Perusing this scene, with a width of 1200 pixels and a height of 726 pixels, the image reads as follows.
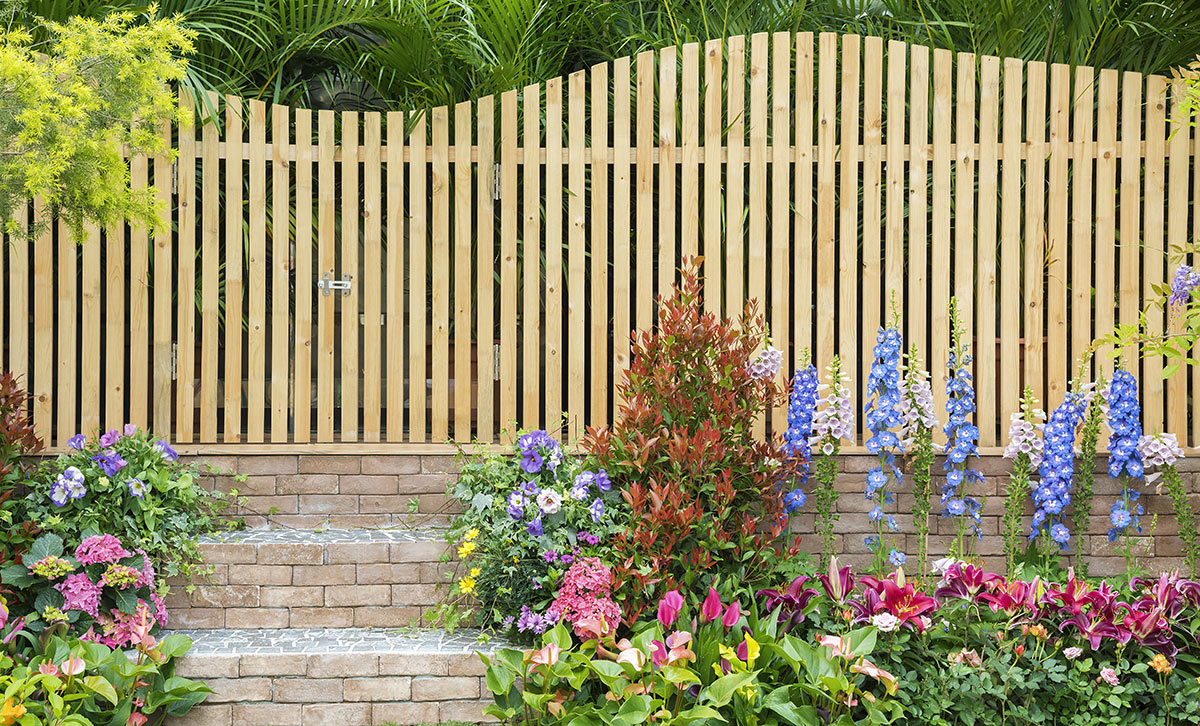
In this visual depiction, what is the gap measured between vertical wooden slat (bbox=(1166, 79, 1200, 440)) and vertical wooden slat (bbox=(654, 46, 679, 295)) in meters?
2.16

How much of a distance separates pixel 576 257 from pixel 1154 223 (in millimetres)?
2531

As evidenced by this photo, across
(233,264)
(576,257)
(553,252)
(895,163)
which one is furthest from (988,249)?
(233,264)

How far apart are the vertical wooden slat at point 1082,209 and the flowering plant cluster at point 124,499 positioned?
381 cm

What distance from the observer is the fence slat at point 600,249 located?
13.3 ft

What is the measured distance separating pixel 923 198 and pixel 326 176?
2651 millimetres

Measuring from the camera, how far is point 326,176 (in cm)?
406

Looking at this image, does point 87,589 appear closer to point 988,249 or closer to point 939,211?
point 939,211

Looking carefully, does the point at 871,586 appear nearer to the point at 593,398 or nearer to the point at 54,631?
the point at 593,398

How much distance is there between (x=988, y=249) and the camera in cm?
402

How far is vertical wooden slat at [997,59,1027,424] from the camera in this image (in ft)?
13.0

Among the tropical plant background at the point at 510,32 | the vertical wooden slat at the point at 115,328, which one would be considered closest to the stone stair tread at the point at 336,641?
the vertical wooden slat at the point at 115,328

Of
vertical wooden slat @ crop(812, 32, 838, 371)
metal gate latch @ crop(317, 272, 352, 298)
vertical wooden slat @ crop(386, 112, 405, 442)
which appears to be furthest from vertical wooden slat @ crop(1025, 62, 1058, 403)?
metal gate latch @ crop(317, 272, 352, 298)

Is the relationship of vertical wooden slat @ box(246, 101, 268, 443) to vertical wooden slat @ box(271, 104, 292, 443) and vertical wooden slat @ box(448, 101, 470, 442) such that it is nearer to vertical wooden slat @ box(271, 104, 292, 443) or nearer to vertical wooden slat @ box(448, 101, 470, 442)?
vertical wooden slat @ box(271, 104, 292, 443)

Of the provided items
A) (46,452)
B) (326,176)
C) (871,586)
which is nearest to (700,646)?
(871,586)
